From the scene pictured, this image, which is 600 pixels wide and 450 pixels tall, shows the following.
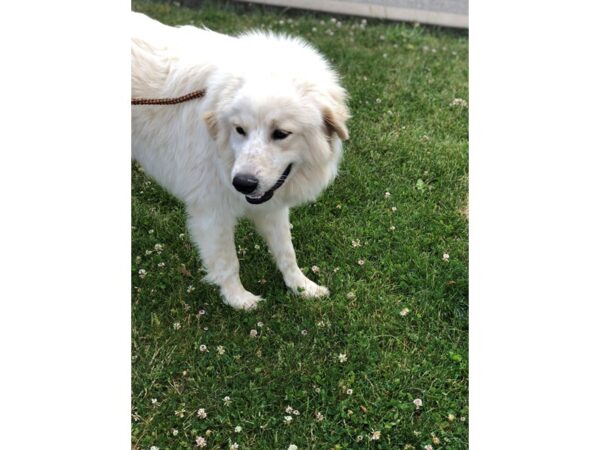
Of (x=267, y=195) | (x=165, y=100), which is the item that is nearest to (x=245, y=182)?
(x=267, y=195)

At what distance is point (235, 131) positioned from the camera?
2.62 metres

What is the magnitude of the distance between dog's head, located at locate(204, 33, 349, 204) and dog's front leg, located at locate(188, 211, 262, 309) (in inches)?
15.3

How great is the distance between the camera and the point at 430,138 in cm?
455

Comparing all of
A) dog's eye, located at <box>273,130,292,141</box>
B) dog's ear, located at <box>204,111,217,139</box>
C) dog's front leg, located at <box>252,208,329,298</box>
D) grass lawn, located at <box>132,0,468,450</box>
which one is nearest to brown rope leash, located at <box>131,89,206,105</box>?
dog's ear, located at <box>204,111,217,139</box>

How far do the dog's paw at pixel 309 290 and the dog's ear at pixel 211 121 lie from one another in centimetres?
104

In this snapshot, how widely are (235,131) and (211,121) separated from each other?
0.14 m

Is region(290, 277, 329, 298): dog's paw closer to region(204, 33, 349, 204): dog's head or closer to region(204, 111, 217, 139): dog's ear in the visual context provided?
region(204, 33, 349, 204): dog's head

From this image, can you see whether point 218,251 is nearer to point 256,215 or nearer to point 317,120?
point 256,215

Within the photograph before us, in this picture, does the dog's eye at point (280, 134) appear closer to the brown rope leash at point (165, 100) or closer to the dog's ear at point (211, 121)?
the dog's ear at point (211, 121)

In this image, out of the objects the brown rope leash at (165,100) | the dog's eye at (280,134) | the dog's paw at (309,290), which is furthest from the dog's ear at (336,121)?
the dog's paw at (309,290)

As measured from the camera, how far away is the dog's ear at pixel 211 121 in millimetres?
2670

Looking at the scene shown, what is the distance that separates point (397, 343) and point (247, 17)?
4.48 meters

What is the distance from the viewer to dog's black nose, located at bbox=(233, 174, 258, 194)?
2.51 m

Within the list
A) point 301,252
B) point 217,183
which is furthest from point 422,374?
point 217,183
